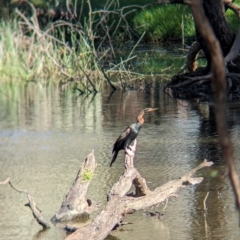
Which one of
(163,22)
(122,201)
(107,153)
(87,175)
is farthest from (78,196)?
(163,22)

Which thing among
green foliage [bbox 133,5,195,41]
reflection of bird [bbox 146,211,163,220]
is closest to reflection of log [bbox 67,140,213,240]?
reflection of bird [bbox 146,211,163,220]

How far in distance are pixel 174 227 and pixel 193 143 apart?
320 centimetres

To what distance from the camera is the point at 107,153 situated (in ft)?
24.7

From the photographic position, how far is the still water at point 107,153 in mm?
4891

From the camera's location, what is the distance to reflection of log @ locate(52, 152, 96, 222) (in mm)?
4934

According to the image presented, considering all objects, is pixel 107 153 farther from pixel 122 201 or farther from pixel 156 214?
pixel 122 201

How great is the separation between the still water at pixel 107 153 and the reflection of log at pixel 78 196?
6.2 inches

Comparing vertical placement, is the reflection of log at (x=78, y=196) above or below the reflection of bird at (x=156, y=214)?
above

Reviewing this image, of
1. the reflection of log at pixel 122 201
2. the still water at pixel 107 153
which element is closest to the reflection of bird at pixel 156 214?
the still water at pixel 107 153

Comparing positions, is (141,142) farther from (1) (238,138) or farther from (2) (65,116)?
(2) (65,116)

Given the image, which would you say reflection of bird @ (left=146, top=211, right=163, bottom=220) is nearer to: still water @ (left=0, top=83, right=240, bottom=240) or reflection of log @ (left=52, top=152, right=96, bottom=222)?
still water @ (left=0, top=83, right=240, bottom=240)

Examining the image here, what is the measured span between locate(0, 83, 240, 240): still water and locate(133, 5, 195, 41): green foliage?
757 cm

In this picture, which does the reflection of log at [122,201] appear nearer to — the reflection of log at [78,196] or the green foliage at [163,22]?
the reflection of log at [78,196]

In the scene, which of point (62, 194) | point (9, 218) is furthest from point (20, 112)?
point (9, 218)
